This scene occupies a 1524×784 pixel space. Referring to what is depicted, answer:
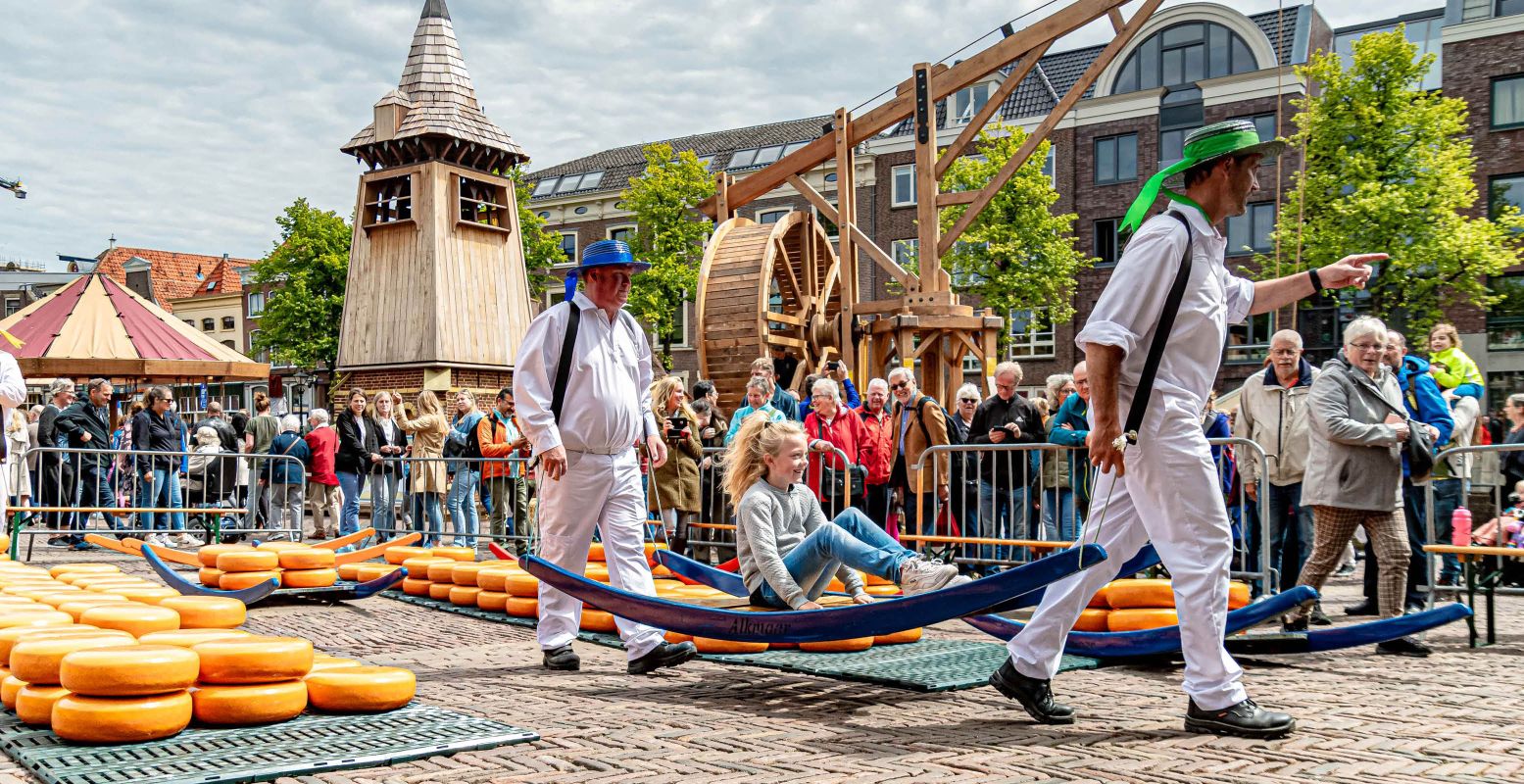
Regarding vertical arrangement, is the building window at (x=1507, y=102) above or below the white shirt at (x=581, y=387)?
above

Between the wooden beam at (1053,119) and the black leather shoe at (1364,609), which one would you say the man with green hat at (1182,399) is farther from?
the wooden beam at (1053,119)

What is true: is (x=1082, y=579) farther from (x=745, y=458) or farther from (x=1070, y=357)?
(x=1070, y=357)

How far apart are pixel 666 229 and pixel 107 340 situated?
890 inches

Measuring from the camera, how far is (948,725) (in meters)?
4.52

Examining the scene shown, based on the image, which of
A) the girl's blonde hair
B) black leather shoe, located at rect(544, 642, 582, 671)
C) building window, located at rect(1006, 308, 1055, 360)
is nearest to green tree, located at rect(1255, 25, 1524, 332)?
building window, located at rect(1006, 308, 1055, 360)

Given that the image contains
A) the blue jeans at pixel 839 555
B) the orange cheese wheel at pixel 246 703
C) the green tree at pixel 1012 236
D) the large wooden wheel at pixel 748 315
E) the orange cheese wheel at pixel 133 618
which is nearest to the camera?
the orange cheese wheel at pixel 246 703

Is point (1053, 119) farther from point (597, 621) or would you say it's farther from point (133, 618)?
point (133, 618)

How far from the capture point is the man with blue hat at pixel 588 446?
5859 millimetres

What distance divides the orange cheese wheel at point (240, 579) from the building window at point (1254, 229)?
3131cm

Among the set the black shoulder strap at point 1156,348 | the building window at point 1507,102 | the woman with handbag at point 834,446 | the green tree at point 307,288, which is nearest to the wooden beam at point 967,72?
the woman with handbag at point 834,446

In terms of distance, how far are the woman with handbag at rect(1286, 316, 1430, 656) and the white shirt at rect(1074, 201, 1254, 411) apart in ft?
10.1

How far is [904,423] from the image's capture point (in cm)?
1072

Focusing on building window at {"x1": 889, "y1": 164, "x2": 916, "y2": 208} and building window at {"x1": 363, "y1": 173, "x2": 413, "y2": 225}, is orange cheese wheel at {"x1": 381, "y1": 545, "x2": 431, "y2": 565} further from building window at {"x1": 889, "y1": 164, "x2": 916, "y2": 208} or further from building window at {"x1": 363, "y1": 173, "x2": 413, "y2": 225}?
building window at {"x1": 889, "y1": 164, "x2": 916, "y2": 208}

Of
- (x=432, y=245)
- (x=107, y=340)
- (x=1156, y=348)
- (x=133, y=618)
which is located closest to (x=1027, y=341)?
(x=432, y=245)
